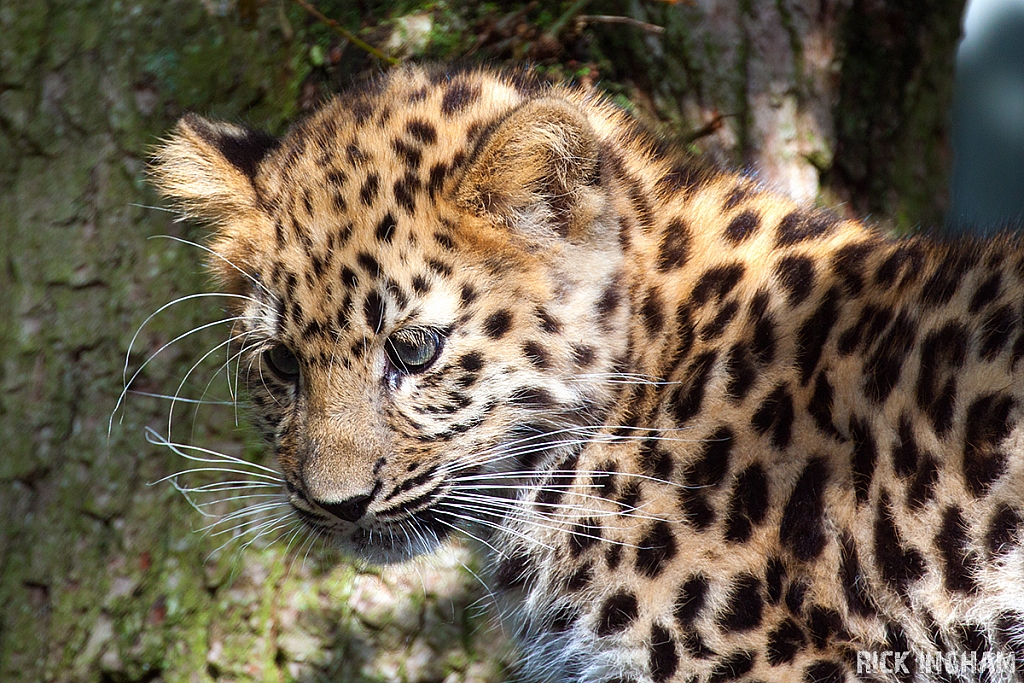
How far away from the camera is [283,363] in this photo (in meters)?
3.29

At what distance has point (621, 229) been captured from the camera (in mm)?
3209

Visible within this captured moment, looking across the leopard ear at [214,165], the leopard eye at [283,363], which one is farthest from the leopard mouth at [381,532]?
the leopard ear at [214,165]

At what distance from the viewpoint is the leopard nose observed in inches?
119

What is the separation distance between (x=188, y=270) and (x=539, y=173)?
2318 millimetres

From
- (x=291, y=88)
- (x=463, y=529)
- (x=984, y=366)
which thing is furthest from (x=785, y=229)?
(x=291, y=88)

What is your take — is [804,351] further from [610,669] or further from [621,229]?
[610,669]

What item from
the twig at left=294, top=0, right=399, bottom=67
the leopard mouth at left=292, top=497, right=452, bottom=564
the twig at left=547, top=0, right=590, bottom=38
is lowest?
the leopard mouth at left=292, top=497, right=452, bottom=564

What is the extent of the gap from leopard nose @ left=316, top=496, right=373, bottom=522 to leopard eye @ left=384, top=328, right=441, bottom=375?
43cm

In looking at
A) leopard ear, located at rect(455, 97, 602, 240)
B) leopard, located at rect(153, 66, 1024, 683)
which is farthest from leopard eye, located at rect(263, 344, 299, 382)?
leopard ear, located at rect(455, 97, 602, 240)

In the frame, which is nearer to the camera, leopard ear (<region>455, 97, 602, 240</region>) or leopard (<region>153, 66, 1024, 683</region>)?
leopard (<region>153, 66, 1024, 683</region>)

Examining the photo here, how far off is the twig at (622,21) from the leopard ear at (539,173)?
65.3 inches

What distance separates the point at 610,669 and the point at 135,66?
3574 millimetres

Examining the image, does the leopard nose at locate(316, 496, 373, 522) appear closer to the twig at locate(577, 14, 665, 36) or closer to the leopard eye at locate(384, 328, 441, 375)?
the leopard eye at locate(384, 328, 441, 375)

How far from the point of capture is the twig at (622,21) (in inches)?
174
